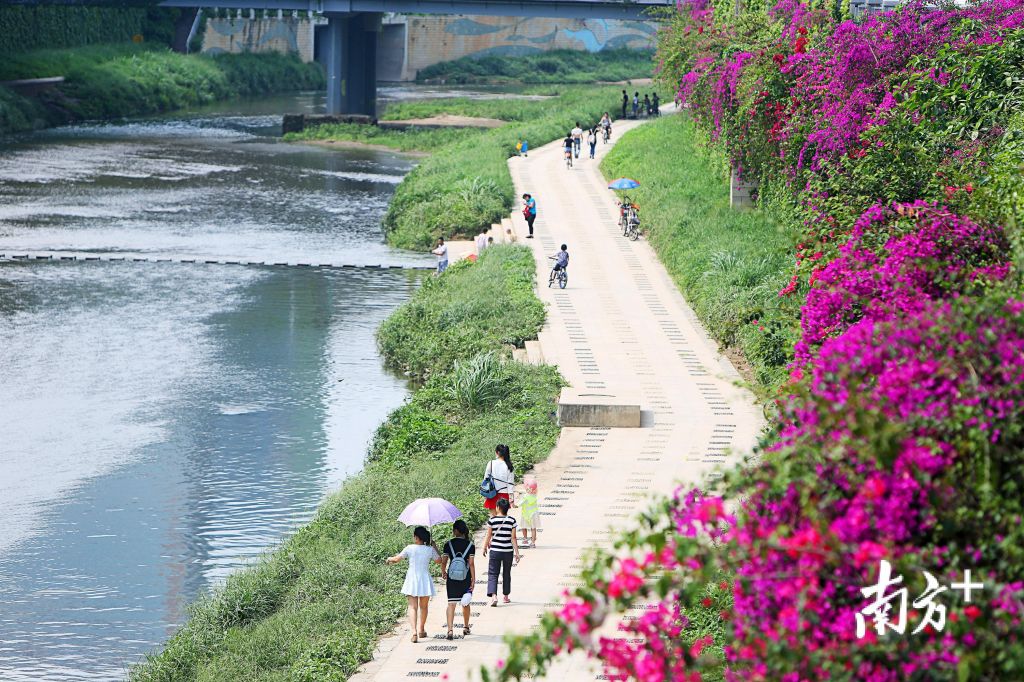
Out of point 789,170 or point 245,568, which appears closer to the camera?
point 245,568

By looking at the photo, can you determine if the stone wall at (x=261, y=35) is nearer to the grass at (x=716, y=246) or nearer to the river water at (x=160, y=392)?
the river water at (x=160, y=392)

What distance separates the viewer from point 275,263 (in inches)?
1655

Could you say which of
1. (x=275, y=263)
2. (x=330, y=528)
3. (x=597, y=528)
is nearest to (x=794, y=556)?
(x=597, y=528)

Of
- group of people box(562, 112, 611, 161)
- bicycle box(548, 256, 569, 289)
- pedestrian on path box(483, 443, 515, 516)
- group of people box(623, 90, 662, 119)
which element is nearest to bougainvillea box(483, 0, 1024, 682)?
pedestrian on path box(483, 443, 515, 516)

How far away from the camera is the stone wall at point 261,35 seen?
102625 mm

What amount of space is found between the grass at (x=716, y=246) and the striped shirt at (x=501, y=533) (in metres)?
3.33

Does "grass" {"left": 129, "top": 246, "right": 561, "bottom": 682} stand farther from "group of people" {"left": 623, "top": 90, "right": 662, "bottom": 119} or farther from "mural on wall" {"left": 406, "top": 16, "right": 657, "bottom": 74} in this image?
"mural on wall" {"left": 406, "top": 16, "right": 657, "bottom": 74}

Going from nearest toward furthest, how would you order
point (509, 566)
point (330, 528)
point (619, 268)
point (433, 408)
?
point (509, 566) < point (330, 528) < point (433, 408) < point (619, 268)

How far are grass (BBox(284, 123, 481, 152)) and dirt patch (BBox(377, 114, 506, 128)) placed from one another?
71.5 inches

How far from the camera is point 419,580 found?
14805 millimetres

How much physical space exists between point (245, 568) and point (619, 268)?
17917 millimetres

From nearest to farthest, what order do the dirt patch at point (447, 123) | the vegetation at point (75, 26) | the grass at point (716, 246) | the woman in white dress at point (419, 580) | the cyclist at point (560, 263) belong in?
the woman in white dress at point (419, 580) < the grass at point (716, 246) < the cyclist at point (560, 263) < the dirt patch at point (447, 123) < the vegetation at point (75, 26)

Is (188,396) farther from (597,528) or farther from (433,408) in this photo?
(597,528)

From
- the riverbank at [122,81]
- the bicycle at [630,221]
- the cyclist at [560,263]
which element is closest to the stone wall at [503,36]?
the riverbank at [122,81]
